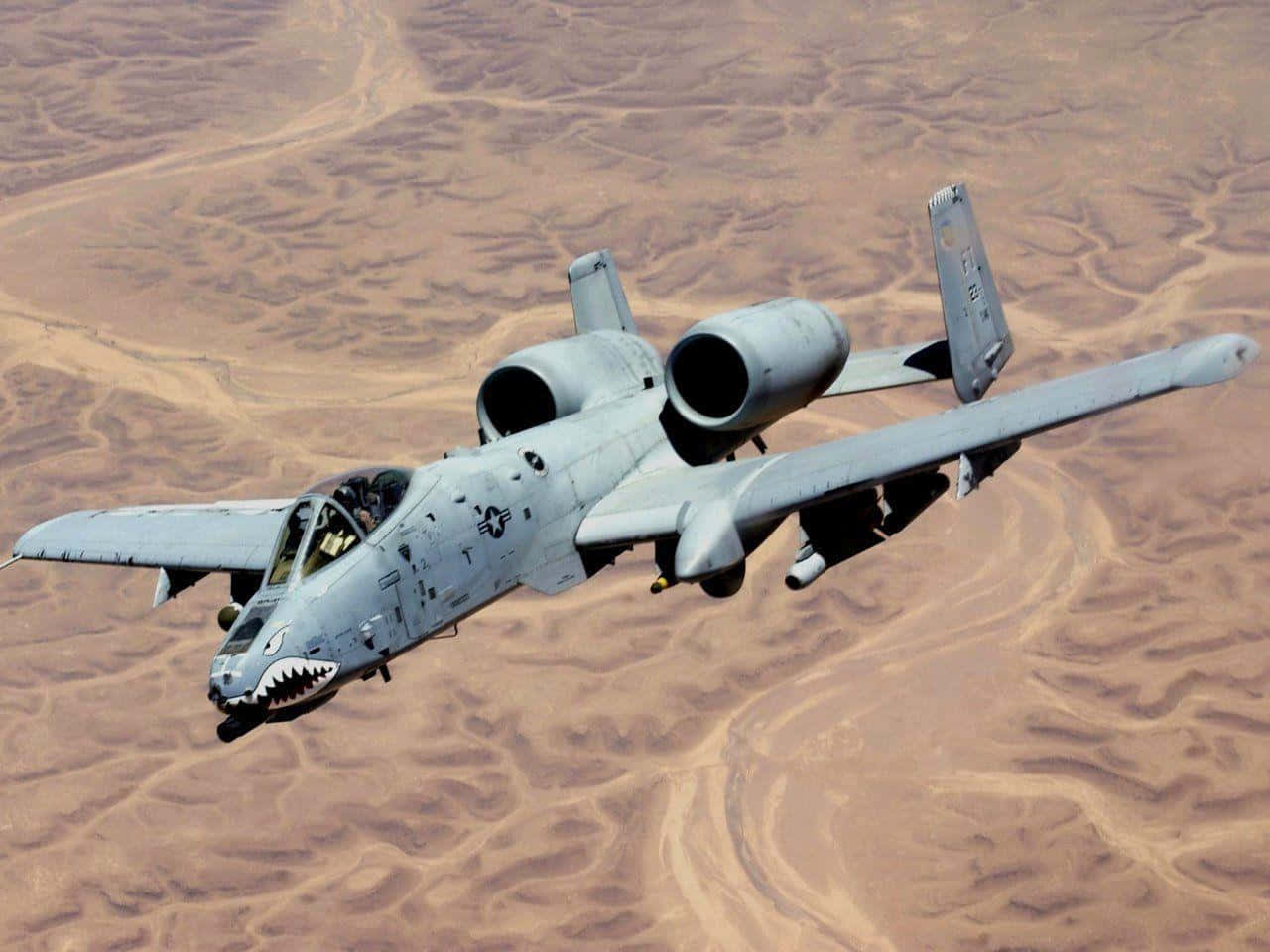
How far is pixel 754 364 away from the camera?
30.3 meters

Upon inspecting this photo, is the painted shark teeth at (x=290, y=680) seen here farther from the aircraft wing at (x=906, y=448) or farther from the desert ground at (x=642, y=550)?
the desert ground at (x=642, y=550)

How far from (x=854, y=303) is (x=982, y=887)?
41008 mm

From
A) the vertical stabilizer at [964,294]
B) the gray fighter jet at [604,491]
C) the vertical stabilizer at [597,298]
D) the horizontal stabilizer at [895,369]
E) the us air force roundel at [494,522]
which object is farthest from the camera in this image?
the vertical stabilizer at [597,298]

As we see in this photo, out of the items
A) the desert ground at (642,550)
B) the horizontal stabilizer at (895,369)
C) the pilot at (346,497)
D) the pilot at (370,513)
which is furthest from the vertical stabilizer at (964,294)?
the desert ground at (642,550)

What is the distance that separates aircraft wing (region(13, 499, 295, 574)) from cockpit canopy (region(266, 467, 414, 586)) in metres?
2.99

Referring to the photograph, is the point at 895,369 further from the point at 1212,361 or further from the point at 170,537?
the point at 170,537

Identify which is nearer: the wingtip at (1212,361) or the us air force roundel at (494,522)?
the wingtip at (1212,361)

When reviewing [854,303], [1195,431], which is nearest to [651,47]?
[854,303]

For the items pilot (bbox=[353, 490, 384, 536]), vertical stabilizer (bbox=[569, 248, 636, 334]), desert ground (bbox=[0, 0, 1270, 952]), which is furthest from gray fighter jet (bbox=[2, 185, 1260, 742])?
desert ground (bbox=[0, 0, 1270, 952])

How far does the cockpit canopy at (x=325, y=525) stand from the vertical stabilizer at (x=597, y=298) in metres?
11.4

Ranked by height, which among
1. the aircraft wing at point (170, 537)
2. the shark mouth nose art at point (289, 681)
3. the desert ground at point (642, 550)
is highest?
the aircraft wing at point (170, 537)

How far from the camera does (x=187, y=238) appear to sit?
98812 mm

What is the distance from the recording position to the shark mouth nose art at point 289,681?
2458 cm

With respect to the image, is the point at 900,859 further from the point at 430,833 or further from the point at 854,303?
the point at 854,303
